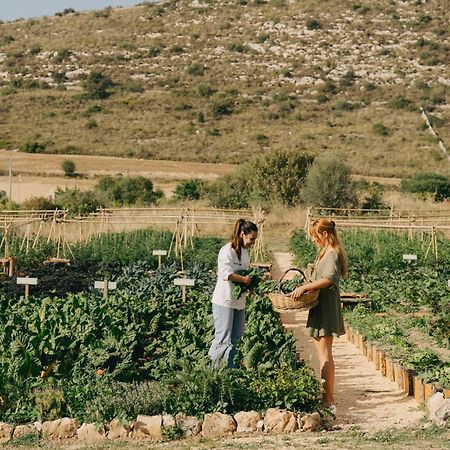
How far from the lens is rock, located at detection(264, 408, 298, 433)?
725 centimetres

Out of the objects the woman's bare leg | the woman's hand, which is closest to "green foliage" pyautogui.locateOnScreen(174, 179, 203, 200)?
the woman's bare leg

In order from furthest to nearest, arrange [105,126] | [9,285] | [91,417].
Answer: [105,126]
[9,285]
[91,417]

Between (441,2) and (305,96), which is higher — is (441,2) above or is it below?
above

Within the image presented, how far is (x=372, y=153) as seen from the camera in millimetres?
46406

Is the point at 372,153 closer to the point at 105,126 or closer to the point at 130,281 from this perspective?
the point at 105,126

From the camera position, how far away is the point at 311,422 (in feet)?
24.1

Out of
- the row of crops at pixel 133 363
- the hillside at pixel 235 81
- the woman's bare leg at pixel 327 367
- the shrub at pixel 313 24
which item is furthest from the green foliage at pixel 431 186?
the shrub at pixel 313 24

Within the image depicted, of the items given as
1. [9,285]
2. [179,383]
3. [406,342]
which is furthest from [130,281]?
[179,383]

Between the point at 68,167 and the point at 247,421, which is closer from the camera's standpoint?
the point at 247,421

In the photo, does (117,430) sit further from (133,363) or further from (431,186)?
(431,186)

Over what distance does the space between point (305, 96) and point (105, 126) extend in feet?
42.0

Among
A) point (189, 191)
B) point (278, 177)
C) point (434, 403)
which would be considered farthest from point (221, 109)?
point (434, 403)

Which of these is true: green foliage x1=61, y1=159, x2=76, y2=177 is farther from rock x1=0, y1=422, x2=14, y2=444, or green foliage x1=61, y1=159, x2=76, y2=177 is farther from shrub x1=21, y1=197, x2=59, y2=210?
rock x1=0, y1=422, x2=14, y2=444

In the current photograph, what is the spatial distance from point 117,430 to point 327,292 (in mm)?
2037
